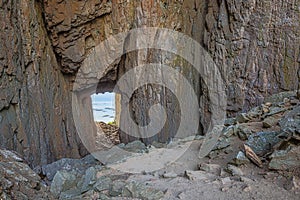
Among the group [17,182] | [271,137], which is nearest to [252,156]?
[271,137]

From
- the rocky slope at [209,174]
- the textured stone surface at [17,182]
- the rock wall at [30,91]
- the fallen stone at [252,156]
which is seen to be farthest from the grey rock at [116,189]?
the rock wall at [30,91]

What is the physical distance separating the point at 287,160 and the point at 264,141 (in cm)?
83

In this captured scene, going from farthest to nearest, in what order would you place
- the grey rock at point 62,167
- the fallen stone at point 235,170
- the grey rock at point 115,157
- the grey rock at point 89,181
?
the grey rock at point 115,157, the grey rock at point 62,167, the grey rock at point 89,181, the fallen stone at point 235,170

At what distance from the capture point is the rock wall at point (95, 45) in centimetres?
636

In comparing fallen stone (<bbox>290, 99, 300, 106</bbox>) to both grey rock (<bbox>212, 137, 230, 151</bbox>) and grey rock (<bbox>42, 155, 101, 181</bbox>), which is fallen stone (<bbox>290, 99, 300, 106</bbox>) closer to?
grey rock (<bbox>212, 137, 230, 151</bbox>)

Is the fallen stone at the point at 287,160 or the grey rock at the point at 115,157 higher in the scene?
the fallen stone at the point at 287,160

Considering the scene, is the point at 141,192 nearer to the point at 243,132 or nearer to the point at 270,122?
the point at 243,132

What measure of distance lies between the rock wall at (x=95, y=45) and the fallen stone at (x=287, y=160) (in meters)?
4.56

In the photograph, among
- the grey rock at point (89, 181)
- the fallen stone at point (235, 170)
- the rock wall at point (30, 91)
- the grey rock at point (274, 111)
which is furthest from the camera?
the rock wall at point (30, 91)

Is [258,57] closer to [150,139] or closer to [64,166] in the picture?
[150,139]

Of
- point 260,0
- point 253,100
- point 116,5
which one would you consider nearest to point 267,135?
point 253,100

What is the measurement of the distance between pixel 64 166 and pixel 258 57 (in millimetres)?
6313

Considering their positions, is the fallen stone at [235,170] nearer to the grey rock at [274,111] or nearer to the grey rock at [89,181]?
the grey rock at [274,111]

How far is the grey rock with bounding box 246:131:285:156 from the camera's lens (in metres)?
3.80
